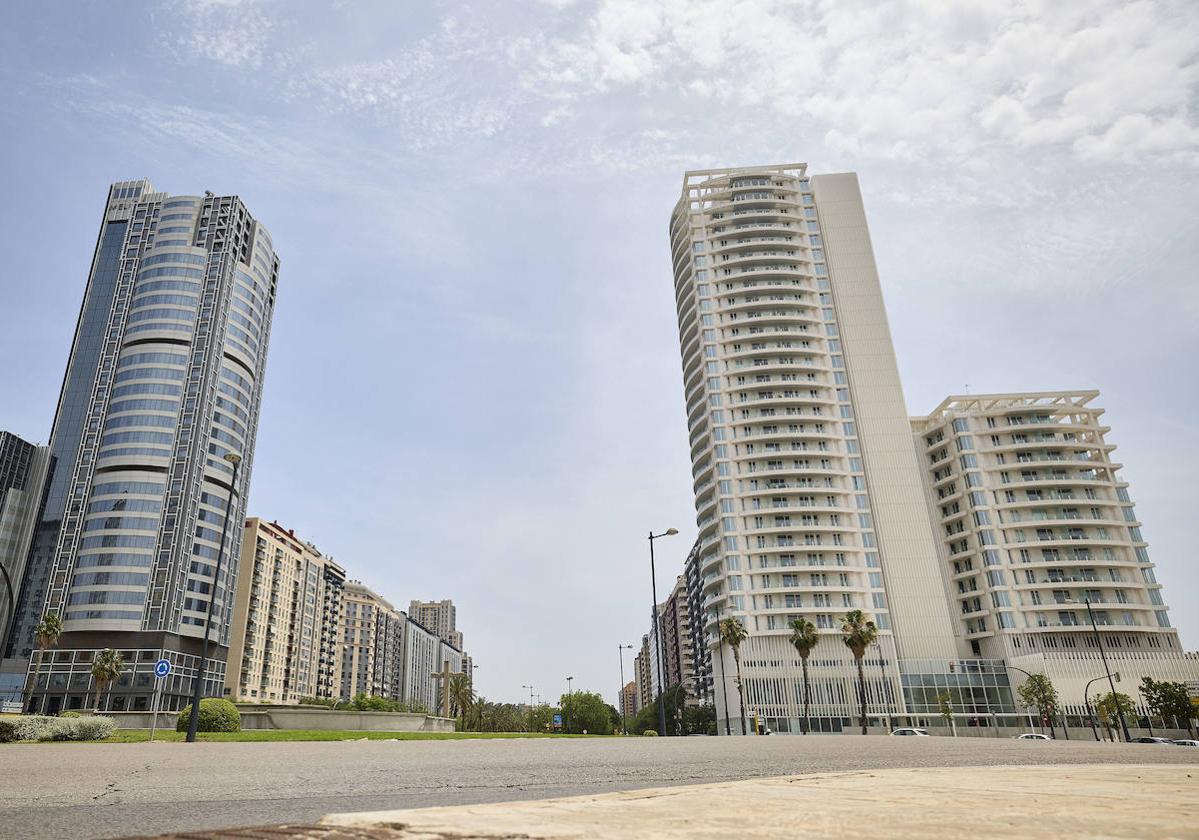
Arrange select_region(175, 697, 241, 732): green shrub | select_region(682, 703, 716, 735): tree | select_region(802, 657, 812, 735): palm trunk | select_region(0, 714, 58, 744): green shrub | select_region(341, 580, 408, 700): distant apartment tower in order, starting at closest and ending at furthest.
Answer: select_region(0, 714, 58, 744): green shrub, select_region(175, 697, 241, 732): green shrub, select_region(802, 657, 812, 735): palm trunk, select_region(682, 703, 716, 735): tree, select_region(341, 580, 408, 700): distant apartment tower

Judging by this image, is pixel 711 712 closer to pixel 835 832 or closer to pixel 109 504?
pixel 109 504

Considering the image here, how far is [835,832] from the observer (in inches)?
103

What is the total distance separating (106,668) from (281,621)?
55802mm

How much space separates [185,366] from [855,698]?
9282 centimetres

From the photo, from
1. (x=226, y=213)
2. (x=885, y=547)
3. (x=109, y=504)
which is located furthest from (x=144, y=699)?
(x=885, y=547)

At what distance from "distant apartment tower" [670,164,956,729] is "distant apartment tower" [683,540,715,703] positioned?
41.5m

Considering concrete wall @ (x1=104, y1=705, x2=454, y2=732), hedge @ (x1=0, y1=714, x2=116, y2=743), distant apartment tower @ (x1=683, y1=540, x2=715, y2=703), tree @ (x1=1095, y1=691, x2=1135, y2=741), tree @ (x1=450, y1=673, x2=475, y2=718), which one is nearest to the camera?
hedge @ (x1=0, y1=714, x2=116, y2=743)

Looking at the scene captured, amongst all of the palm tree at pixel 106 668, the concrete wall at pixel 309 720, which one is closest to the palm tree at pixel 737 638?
the concrete wall at pixel 309 720

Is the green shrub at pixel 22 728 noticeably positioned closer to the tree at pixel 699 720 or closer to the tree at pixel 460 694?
the tree at pixel 460 694

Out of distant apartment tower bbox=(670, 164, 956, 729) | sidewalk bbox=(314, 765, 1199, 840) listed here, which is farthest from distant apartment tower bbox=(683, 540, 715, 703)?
sidewalk bbox=(314, 765, 1199, 840)

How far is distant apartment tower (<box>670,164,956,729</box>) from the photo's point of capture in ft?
270

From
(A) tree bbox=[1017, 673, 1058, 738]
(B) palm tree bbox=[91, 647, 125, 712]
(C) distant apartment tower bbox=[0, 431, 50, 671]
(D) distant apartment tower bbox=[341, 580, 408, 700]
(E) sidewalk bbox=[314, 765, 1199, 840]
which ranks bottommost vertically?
(A) tree bbox=[1017, 673, 1058, 738]

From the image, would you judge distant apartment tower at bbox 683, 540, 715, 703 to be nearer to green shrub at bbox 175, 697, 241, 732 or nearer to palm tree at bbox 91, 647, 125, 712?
palm tree at bbox 91, 647, 125, 712

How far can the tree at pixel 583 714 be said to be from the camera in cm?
9994
